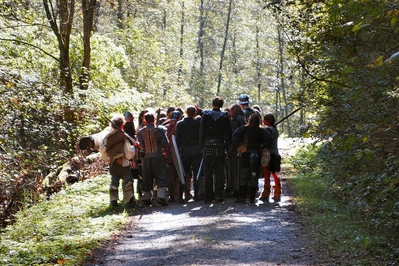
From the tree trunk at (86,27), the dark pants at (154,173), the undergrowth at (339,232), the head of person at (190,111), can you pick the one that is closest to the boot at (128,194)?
the dark pants at (154,173)

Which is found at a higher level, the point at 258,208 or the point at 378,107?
the point at 378,107

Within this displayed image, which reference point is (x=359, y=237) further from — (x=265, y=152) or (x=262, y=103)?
(x=262, y=103)

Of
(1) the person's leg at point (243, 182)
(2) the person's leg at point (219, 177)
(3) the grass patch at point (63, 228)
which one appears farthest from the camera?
(2) the person's leg at point (219, 177)

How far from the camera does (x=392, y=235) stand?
9539mm

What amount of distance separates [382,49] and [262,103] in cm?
6425

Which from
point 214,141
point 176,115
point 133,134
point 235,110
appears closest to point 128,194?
point 133,134

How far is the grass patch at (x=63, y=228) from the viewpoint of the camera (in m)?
9.38

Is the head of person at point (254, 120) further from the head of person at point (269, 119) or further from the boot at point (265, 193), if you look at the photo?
the boot at point (265, 193)

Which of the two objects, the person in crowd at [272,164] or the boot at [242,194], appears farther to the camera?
the person in crowd at [272,164]

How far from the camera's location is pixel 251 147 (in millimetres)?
14188

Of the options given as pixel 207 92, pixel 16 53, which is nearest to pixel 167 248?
pixel 16 53

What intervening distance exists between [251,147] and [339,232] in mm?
4060

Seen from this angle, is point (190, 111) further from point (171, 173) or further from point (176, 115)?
point (171, 173)

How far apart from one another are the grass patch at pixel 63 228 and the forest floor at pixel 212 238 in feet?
1.04
